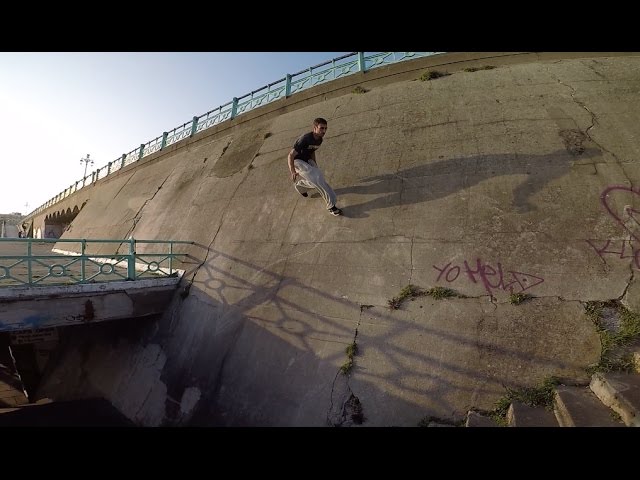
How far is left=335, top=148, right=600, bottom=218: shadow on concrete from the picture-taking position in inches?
192

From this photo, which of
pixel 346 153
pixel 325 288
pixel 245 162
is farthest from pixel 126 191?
pixel 325 288

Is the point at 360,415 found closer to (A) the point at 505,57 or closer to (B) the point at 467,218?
(B) the point at 467,218

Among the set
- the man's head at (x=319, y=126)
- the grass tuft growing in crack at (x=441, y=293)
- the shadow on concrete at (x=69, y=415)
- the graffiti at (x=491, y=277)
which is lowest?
the shadow on concrete at (x=69, y=415)

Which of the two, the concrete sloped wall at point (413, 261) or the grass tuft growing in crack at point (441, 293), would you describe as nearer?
the concrete sloped wall at point (413, 261)

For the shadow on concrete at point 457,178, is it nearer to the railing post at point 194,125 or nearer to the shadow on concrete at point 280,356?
the shadow on concrete at point 280,356

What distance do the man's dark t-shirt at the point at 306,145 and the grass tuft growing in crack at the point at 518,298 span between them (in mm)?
3970

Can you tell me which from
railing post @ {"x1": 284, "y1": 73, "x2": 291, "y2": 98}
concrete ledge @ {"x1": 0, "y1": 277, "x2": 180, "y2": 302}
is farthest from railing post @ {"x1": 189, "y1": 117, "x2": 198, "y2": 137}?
concrete ledge @ {"x1": 0, "y1": 277, "x2": 180, "y2": 302}

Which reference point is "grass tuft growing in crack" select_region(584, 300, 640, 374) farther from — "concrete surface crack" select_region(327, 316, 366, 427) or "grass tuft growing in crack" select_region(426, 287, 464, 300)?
"concrete surface crack" select_region(327, 316, 366, 427)

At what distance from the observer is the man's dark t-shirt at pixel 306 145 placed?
5.76m

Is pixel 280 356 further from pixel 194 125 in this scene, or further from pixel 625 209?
pixel 194 125

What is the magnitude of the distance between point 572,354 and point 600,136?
3.78m

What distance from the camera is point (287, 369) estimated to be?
4.58 meters

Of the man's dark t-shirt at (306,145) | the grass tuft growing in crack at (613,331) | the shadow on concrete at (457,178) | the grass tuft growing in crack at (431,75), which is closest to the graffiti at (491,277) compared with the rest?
the grass tuft growing in crack at (613,331)

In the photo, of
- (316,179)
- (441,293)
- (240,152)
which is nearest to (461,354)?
(441,293)
